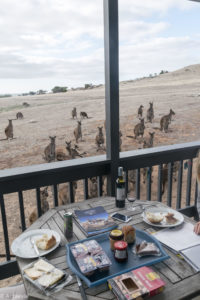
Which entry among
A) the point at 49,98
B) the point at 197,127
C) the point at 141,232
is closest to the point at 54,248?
the point at 141,232

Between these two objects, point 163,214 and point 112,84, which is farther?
point 112,84

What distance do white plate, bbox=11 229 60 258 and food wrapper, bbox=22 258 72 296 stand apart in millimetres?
88

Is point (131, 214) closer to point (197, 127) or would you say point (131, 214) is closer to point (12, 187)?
point (12, 187)

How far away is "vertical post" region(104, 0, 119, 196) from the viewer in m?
1.82

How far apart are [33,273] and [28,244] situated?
232 millimetres

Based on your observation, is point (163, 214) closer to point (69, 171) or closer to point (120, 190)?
point (120, 190)

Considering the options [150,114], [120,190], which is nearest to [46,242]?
[120,190]

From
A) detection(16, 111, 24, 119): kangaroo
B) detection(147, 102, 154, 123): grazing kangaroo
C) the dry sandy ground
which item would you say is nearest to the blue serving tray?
the dry sandy ground

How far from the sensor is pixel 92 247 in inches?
42.2

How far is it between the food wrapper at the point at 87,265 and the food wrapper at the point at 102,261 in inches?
0.6

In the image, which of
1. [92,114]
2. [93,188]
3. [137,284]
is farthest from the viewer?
[92,114]

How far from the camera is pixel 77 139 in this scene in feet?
29.9

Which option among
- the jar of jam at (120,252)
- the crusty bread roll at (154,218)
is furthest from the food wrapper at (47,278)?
the crusty bread roll at (154,218)

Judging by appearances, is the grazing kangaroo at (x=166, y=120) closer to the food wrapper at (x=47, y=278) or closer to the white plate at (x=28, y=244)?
the white plate at (x=28, y=244)
